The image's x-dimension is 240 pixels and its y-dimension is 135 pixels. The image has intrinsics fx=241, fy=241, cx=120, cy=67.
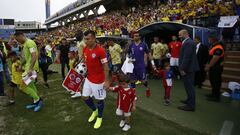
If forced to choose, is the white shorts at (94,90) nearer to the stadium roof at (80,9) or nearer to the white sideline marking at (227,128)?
the white sideline marking at (227,128)

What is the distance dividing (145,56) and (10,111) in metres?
4.02

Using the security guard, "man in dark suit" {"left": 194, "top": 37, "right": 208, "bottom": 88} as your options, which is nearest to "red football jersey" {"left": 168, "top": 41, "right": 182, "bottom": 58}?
Answer: "man in dark suit" {"left": 194, "top": 37, "right": 208, "bottom": 88}

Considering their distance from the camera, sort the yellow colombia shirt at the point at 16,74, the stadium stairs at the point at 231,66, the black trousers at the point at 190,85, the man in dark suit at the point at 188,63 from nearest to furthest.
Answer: the man in dark suit at the point at 188,63, the black trousers at the point at 190,85, the yellow colombia shirt at the point at 16,74, the stadium stairs at the point at 231,66

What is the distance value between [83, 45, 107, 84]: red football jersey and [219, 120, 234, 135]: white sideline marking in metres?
2.64

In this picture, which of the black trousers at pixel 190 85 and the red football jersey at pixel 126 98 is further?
the black trousers at pixel 190 85

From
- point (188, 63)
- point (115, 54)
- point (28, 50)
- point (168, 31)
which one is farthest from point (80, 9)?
point (188, 63)

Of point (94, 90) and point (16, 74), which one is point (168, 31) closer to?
point (16, 74)

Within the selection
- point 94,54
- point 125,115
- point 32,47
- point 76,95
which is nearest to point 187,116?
point 125,115

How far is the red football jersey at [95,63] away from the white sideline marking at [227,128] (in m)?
2.64

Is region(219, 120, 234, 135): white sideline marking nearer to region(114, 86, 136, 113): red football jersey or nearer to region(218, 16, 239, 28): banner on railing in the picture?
region(114, 86, 136, 113): red football jersey

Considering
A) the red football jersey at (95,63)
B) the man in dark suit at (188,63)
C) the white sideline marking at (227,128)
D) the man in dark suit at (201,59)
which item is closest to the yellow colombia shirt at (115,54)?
the man in dark suit at (201,59)

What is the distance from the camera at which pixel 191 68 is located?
231 inches

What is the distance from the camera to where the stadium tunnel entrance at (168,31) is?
31.6 ft

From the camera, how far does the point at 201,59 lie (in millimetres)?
8672
